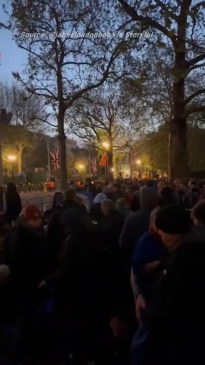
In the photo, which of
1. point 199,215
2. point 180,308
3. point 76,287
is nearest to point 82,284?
point 76,287

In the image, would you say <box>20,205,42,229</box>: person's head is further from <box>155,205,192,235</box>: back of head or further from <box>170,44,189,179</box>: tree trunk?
<box>170,44,189,179</box>: tree trunk

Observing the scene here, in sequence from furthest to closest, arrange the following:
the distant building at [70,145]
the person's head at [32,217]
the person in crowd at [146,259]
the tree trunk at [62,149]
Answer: the distant building at [70,145]
the tree trunk at [62,149]
the person's head at [32,217]
the person in crowd at [146,259]

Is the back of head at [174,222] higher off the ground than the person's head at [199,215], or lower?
higher

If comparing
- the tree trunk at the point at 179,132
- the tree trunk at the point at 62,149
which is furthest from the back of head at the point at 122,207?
the tree trunk at the point at 62,149

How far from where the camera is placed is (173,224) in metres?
3.57

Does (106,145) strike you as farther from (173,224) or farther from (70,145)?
(70,145)

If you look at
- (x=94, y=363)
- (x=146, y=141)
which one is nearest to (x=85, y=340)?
(x=94, y=363)

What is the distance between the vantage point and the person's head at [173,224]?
357 cm

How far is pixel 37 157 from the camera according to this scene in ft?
314

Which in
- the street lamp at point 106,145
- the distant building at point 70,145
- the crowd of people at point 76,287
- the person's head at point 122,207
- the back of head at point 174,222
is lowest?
the crowd of people at point 76,287

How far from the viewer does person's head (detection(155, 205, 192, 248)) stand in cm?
357

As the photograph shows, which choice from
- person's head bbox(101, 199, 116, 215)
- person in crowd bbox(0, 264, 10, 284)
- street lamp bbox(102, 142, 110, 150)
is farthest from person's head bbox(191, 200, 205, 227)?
street lamp bbox(102, 142, 110, 150)

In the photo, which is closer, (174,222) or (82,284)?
(174,222)

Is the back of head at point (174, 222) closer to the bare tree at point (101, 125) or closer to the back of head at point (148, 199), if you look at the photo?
the back of head at point (148, 199)
